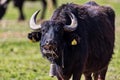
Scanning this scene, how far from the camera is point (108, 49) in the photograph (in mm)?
12500

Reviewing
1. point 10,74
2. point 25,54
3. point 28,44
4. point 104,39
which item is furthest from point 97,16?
point 28,44

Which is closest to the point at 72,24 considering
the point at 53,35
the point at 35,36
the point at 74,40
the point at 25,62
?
the point at 74,40

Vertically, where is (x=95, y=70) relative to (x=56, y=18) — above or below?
below

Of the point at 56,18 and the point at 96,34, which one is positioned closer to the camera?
the point at 56,18

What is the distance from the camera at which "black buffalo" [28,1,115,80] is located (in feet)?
34.8

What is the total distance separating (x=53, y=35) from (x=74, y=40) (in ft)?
1.57

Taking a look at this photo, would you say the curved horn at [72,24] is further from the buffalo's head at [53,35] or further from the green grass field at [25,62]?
the green grass field at [25,62]

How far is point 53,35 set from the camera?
10461mm

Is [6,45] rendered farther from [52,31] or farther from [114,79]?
[52,31]

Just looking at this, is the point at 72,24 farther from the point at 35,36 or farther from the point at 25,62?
the point at 25,62

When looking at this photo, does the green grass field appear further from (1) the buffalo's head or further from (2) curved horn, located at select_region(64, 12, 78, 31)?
(1) the buffalo's head

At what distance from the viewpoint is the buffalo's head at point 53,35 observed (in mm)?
10344

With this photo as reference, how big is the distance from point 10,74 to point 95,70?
3439 millimetres

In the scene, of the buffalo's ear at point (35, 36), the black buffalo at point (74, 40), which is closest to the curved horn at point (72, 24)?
the black buffalo at point (74, 40)
